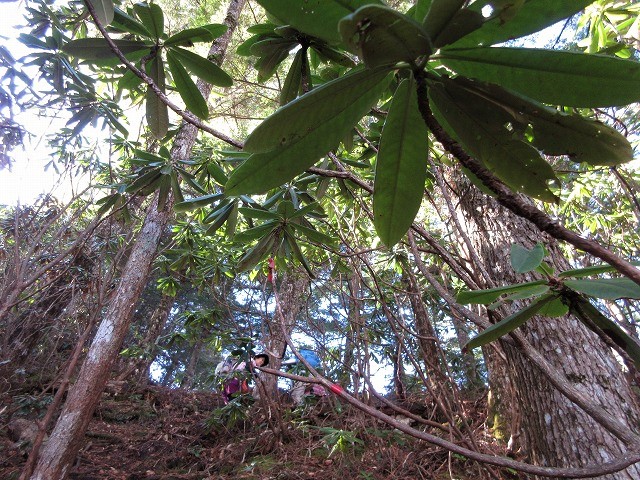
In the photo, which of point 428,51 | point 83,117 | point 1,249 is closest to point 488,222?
point 428,51

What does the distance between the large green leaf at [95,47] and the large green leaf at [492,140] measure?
1.22 meters

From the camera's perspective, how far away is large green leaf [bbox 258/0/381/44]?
540mm

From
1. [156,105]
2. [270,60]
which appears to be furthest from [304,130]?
[156,105]

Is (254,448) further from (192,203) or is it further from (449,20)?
(449,20)

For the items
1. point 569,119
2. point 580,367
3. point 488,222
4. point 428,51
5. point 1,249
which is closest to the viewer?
point 428,51

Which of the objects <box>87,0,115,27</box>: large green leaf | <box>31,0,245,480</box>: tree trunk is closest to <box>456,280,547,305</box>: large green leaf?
<box>87,0,115,27</box>: large green leaf

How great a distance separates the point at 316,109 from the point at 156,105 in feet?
4.23

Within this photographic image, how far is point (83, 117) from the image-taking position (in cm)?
274

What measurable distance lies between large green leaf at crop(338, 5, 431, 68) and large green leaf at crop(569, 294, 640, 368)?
50 centimetres

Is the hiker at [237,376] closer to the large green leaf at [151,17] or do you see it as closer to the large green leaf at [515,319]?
the large green leaf at [151,17]

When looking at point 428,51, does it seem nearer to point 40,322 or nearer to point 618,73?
point 618,73

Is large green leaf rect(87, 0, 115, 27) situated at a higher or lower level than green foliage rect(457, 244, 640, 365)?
higher

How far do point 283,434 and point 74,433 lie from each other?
6.25 ft

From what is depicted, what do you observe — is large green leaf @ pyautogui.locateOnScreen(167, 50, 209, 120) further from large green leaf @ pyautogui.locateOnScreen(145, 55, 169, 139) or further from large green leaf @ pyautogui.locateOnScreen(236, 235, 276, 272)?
large green leaf @ pyautogui.locateOnScreen(236, 235, 276, 272)
